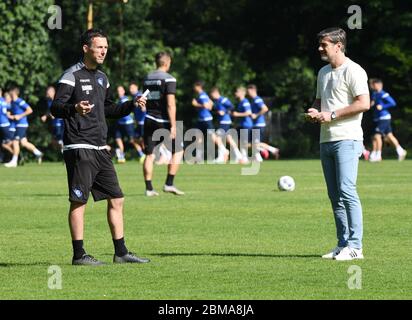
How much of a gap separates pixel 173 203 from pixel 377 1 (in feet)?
86.6

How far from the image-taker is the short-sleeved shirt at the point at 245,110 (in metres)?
36.9

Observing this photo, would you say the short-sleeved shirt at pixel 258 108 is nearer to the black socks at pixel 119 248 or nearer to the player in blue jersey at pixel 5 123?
the player in blue jersey at pixel 5 123

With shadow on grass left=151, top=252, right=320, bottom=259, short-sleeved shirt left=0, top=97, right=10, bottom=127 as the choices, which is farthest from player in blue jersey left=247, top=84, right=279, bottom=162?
shadow on grass left=151, top=252, right=320, bottom=259

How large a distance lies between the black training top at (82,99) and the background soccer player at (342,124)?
6.40 ft

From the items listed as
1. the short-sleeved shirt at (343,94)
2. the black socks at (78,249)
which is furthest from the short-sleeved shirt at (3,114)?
the short-sleeved shirt at (343,94)

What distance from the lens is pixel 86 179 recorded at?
1111cm

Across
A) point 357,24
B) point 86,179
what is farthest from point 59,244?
point 357,24

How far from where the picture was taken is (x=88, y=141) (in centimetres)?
1119

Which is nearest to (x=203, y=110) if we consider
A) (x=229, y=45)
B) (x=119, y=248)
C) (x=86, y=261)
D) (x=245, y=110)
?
(x=245, y=110)

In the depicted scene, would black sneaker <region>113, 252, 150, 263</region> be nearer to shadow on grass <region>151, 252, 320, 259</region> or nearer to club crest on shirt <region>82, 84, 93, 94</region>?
shadow on grass <region>151, 252, 320, 259</region>

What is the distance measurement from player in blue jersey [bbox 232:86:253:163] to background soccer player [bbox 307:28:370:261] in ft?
77.5

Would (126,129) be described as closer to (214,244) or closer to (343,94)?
(214,244)

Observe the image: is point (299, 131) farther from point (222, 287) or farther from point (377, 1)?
point (222, 287)

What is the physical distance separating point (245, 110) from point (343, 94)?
25470 millimetres
